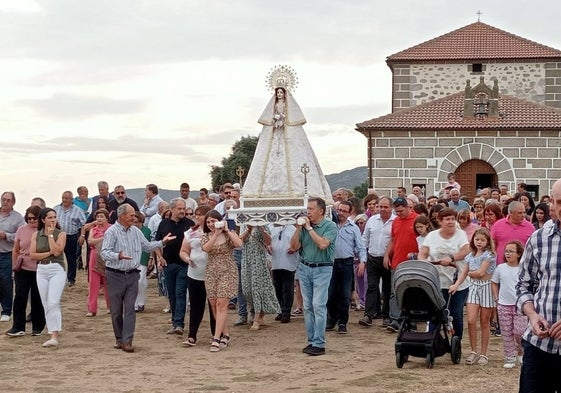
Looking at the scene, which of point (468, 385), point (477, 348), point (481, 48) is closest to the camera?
point (468, 385)

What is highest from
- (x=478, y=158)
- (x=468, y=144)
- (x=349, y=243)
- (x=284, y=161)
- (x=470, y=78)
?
(x=470, y=78)

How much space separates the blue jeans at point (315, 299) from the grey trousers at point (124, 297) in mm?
2043

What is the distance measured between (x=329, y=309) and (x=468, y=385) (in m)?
3.89

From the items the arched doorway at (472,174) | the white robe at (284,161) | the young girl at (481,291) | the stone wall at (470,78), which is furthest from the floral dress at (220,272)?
the stone wall at (470,78)

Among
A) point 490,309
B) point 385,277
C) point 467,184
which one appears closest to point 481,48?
point 467,184

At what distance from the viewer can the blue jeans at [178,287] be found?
37.9ft

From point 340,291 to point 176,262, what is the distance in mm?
2242

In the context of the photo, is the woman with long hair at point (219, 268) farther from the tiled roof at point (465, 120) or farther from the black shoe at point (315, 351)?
the tiled roof at point (465, 120)

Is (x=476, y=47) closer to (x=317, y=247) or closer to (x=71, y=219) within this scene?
(x=71, y=219)

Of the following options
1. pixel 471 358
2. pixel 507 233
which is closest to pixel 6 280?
pixel 471 358

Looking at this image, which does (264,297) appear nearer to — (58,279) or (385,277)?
(385,277)

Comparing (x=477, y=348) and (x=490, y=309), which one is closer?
(x=490, y=309)

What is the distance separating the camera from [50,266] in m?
11.0

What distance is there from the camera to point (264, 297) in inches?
Answer: 474
